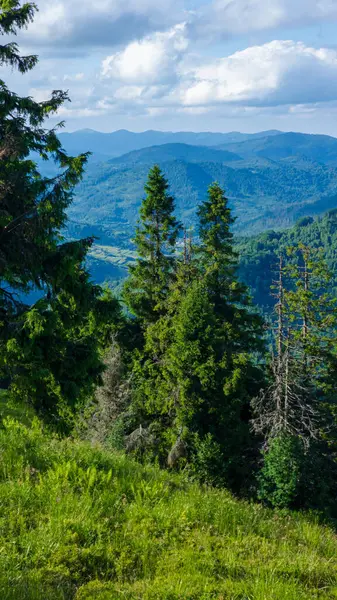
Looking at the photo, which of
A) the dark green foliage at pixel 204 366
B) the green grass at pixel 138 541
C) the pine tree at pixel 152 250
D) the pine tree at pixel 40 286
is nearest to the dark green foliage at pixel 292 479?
the dark green foliage at pixel 204 366

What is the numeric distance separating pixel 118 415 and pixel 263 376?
10.6 metres

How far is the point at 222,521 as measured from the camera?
6621mm


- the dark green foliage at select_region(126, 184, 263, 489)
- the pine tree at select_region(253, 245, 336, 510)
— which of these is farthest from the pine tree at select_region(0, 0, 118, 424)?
the pine tree at select_region(253, 245, 336, 510)

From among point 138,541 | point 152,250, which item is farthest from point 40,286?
point 152,250

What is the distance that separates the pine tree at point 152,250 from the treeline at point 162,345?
0.08 metres

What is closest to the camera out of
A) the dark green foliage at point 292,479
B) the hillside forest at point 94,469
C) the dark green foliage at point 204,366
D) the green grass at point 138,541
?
the green grass at point 138,541

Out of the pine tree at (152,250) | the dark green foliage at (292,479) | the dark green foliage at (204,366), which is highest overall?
the pine tree at (152,250)

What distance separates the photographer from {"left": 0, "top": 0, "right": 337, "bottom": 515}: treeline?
10.0m

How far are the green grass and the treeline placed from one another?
2050mm

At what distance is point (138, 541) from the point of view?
5.82 metres

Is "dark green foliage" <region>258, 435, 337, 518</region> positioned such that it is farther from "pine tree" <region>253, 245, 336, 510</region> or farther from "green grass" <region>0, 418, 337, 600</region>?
"green grass" <region>0, 418, 337, 600</region>

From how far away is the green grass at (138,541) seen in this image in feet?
16.0

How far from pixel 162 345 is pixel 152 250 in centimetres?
668

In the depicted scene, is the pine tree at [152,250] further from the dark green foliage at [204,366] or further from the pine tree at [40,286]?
the pine tree at [40,286]
